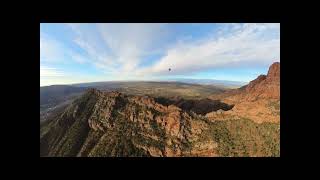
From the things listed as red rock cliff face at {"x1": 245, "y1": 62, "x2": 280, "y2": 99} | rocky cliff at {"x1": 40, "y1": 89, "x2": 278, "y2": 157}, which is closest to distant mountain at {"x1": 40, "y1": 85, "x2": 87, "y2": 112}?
rocky cliff at {"x1": 40, "y1": 89, "x2": 278, "y2": 157}

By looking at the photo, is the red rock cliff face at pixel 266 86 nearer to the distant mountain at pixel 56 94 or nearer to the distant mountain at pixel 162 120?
the distant mountain at pixel 162 120

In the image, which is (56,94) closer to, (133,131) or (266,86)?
(133,131)

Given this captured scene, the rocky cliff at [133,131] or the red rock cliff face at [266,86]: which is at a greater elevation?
the red rock cliff face at [266,86]

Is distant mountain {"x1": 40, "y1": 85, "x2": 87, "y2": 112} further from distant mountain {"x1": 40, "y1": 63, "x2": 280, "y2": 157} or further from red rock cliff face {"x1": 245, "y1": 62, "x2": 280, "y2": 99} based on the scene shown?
red rock cliff face {"x1": 245, "y1": 62, "x2": 280, "y2": 99}

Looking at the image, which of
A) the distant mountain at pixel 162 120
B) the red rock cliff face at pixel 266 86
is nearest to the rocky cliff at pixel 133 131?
the distant mountain at pixel 162 120

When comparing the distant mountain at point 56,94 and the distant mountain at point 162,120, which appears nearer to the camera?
the distant mountain at point 56,94

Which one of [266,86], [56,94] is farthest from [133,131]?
[266,86]
